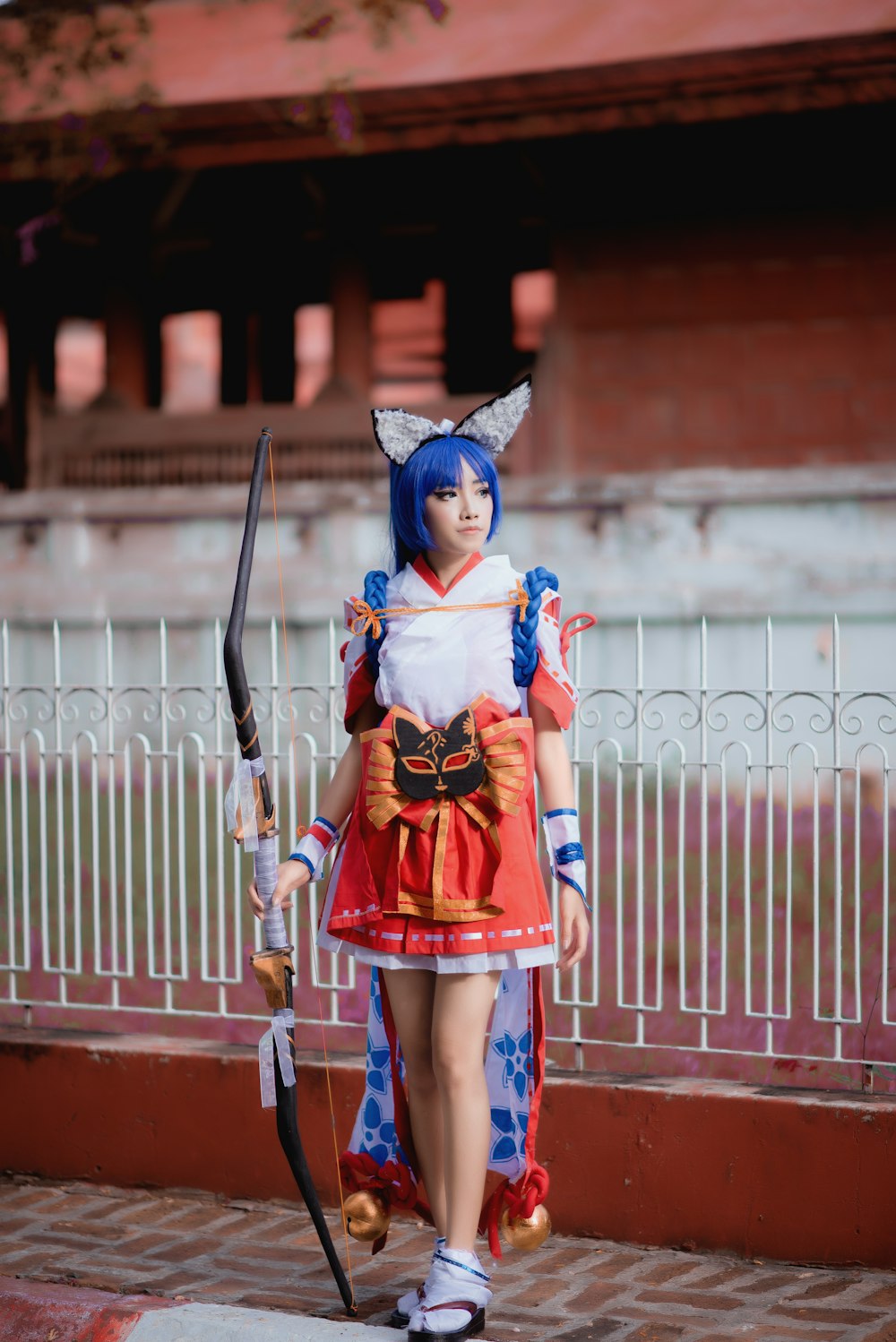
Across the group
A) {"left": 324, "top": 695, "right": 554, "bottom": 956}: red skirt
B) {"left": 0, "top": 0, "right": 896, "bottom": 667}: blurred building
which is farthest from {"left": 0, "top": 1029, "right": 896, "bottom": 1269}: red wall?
{"left": 0, "top": 0, "right": 896, "bottom": 667}: blurred building

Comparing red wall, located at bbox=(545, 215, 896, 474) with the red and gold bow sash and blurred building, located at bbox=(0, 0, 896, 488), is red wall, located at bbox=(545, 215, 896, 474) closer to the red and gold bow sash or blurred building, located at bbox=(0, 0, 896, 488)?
blurred building, located at bbox=(0, 0, 896, 488)

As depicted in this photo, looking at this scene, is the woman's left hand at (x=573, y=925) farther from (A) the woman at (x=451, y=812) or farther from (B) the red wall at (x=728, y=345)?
(B) the red wall at (x=728, y=345)

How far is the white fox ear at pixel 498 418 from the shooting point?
3322mm

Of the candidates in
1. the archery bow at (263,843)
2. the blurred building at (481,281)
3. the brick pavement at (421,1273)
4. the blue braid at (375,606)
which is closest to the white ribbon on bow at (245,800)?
the archery bow at (263,843)

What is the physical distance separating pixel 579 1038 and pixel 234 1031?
6.67 feet

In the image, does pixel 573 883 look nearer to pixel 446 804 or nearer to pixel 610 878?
pixel 446 804

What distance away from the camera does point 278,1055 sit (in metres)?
3.35

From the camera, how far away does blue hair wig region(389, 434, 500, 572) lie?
327cm

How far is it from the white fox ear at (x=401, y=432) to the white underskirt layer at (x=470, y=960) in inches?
→ 42.8

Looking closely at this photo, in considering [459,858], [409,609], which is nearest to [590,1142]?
[459,858]

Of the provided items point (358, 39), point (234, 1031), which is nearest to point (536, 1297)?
point (234, 1031)

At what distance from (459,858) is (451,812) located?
3.9 inches

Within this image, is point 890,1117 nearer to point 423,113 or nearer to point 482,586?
point 482,586

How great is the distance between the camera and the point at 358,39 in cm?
1064
